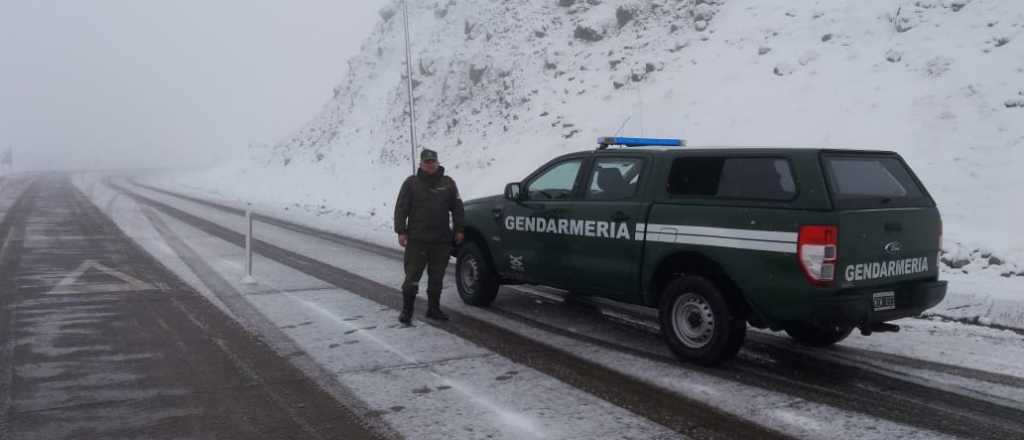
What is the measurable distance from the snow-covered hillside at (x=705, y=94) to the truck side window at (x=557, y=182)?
551 cm

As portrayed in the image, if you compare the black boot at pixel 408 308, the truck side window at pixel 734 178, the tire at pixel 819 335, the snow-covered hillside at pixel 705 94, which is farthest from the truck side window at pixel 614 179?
the snow-covered hillside at pixel 705 94

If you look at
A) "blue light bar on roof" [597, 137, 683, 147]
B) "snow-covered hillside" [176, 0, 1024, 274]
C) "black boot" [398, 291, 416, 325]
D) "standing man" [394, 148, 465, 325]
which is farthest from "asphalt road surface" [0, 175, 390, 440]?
"snow-covered hillside" [176, 0, 1024, 274]

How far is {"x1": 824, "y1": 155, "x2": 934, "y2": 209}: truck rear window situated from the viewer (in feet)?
16.8

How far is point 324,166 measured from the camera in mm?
33281

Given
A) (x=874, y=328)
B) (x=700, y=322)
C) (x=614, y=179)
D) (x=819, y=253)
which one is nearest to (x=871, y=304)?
(x=874, y=328)

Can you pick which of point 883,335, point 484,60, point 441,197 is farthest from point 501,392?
point 484,60

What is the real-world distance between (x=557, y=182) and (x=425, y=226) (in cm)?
138

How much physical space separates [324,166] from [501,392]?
29809mm

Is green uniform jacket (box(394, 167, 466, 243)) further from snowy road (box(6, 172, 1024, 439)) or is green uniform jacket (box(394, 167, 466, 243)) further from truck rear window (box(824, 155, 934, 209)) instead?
truck rear window (box(824, 155, 934, 209))

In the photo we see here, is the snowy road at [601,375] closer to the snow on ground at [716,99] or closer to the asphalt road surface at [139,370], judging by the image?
the asphalt road surface at [139,370]

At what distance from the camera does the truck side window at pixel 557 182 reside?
7081 mm

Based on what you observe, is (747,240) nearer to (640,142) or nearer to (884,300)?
(884,300)

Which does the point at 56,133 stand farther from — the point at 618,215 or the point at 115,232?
the point at 618,215

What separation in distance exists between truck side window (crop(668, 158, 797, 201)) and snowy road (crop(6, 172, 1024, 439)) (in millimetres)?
1346
